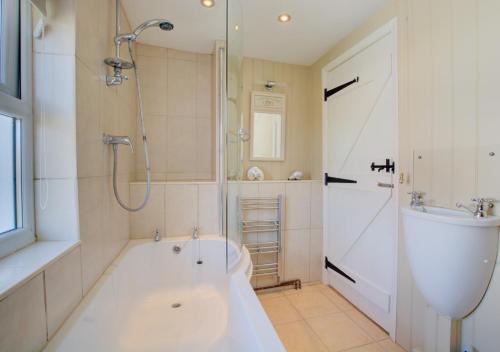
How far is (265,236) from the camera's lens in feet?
7.43

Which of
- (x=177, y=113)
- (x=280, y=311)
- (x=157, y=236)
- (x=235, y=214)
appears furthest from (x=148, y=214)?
(x=280, y=311)

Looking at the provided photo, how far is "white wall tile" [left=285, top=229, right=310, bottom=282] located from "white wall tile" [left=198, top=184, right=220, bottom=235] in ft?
2.56

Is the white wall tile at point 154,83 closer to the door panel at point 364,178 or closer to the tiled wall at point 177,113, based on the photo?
the tiled wall at point 177,113

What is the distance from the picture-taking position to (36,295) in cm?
73

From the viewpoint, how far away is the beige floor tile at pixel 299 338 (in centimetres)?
152

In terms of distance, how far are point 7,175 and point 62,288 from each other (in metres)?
0.48

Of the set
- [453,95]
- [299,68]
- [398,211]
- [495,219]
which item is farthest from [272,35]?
[495,219]

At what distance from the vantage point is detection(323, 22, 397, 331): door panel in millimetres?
1658

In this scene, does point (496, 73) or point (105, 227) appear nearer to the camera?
point (496, 73)

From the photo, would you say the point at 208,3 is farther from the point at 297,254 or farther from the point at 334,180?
the point at 297,254

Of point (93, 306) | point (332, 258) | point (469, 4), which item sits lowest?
point (332, 258)

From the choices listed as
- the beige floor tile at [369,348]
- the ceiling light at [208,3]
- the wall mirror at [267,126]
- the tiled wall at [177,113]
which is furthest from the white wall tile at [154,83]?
the beige floor tile at [369,348]

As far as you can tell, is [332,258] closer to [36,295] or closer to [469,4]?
[469,4]

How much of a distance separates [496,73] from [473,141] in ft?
1.09
